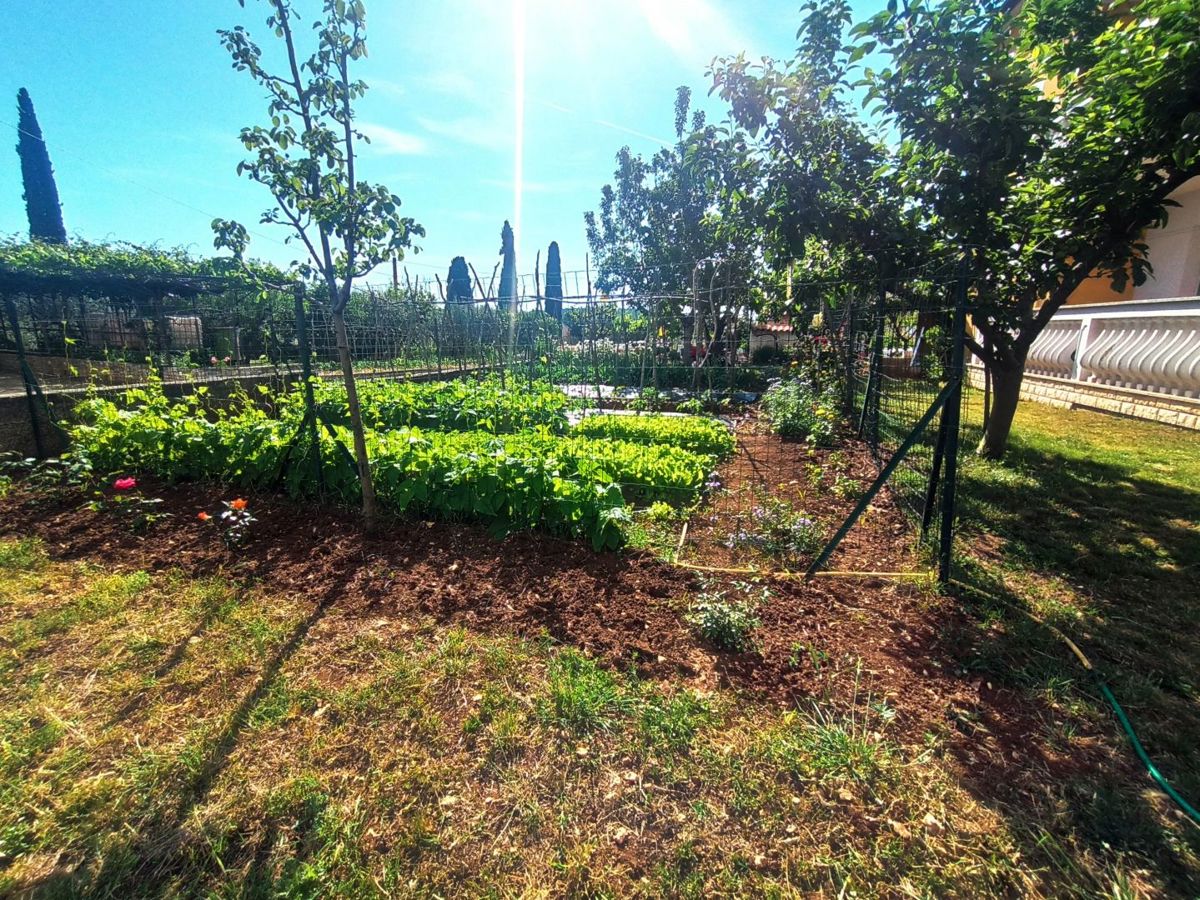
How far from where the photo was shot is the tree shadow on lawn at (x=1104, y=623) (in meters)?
1.77

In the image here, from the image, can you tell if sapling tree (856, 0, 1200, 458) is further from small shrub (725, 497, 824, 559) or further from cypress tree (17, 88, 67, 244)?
cypress tree (17, 88, 67, 244)

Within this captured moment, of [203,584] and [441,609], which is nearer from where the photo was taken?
[441,609]

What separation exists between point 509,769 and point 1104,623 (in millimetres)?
3461

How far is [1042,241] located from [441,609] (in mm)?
6475

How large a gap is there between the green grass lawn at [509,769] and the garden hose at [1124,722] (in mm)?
43

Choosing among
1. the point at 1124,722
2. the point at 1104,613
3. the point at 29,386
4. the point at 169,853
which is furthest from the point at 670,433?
the point at 29,386

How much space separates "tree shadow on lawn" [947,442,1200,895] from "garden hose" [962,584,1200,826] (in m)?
0.03

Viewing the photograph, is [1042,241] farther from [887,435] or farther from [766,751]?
[766,751]

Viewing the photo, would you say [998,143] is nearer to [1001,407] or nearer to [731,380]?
[1001,407]

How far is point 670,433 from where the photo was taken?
6336 mm

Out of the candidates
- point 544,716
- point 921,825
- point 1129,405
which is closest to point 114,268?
point 544,716

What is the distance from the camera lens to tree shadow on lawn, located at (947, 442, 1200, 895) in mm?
1768

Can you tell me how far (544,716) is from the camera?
7.13ft

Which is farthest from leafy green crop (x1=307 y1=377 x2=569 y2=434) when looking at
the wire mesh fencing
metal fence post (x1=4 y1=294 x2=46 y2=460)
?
metal fence post (x1=4 y1=294 x2=46 y2=460)
